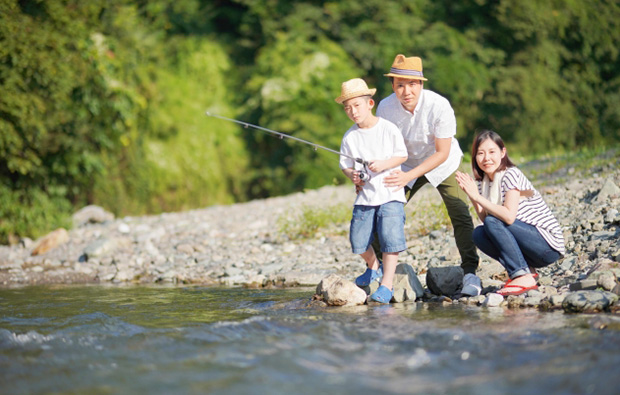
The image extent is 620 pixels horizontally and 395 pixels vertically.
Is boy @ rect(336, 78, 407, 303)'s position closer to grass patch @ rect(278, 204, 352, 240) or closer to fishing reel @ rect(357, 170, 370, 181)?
fishing reel @ rect(357, 170, 370, 181)

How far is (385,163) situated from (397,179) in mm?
147

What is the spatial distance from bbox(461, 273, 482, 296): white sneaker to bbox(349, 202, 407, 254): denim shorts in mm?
599

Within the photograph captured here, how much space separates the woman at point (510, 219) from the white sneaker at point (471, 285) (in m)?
0.22

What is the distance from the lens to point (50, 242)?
913 centimetres

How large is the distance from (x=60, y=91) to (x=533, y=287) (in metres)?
8.56

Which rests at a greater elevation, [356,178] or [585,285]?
[356,178]

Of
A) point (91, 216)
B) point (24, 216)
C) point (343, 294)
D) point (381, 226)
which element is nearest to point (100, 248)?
point (24, 216)

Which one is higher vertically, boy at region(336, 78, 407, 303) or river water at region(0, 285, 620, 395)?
boy at region(336, 78, 407, 303)

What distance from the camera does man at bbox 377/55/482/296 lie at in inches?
182

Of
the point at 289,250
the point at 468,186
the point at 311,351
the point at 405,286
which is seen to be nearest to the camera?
the point at 311,351

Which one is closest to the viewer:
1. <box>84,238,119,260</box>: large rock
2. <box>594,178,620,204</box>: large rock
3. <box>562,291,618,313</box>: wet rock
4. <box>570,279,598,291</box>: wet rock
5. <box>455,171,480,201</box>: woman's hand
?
<box>562,291,618,313</box>: wet rock

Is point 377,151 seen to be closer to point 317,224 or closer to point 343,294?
point 343,294

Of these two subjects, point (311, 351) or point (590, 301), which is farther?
point (590, 301)

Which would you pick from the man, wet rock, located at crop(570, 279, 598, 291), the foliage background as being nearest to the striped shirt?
wet rock, located at crop(570, 279, 598, 291)
